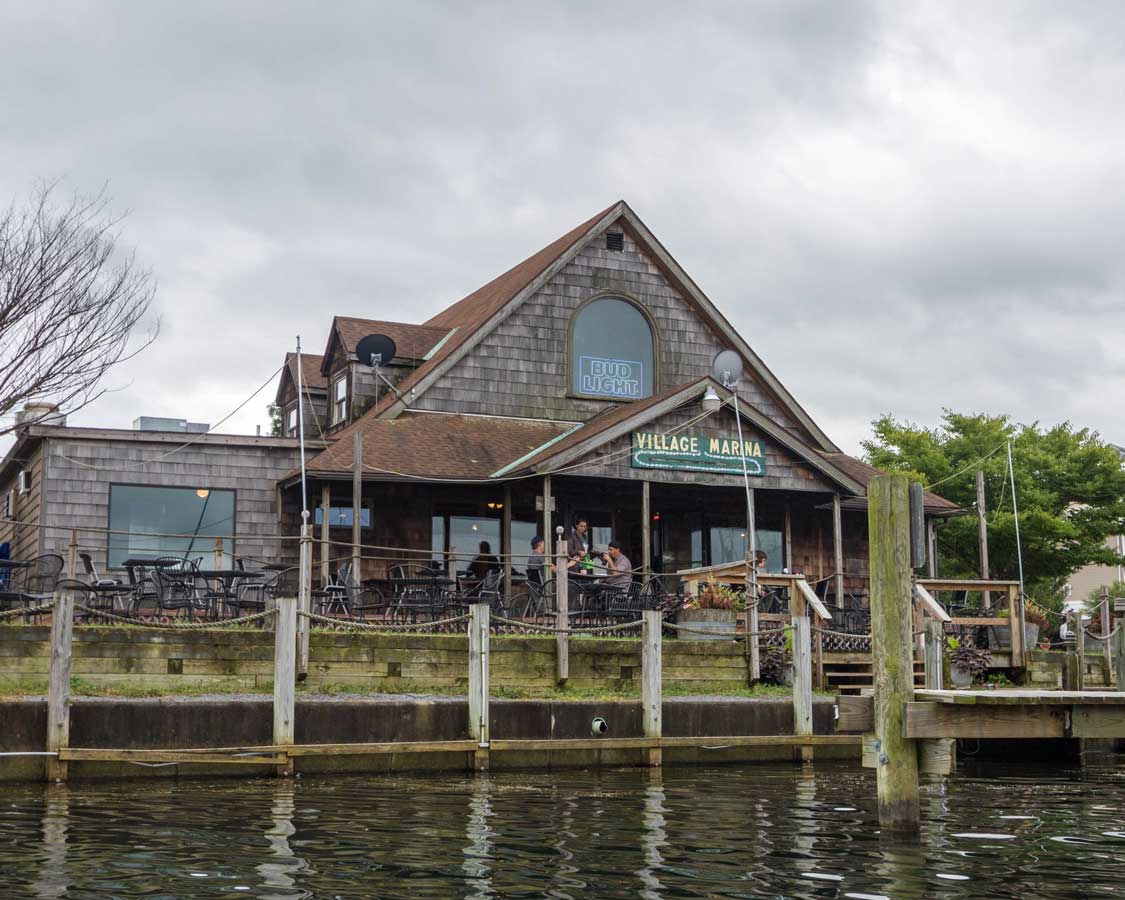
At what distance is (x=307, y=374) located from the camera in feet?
107

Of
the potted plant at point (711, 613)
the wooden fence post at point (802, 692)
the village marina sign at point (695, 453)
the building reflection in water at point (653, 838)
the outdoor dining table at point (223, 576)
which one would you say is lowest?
the building reflection in water at point (653, 838)

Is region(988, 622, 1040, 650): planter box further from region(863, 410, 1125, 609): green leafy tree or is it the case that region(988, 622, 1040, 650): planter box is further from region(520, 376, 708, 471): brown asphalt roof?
region(863, 410, 1125, 609): green leafy tree

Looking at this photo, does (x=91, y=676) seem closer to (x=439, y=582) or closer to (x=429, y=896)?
(x=439, y=582)

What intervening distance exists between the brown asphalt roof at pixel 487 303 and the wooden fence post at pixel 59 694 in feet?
42.2

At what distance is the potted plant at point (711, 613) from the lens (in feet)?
68.4

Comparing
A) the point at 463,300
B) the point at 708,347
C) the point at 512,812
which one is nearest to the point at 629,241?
the point at 708,347

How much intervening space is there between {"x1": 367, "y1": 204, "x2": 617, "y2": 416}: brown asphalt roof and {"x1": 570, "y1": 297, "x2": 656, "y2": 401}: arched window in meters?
1.38

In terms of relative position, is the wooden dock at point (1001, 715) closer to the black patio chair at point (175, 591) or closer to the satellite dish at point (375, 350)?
the black patio chair at point (175, 591)

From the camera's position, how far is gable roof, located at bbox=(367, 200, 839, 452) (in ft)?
92.5

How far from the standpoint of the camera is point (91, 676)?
1681cm

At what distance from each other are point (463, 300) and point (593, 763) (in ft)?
67.3

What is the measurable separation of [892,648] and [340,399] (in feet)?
68.5

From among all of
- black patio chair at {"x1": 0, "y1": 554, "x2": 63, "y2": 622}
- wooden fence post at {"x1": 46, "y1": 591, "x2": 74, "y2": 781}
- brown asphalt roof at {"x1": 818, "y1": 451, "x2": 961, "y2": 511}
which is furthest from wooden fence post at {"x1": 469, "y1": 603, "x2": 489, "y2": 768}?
brown asphalt roof at {"x1": 818, "y1": 451, "x2": 961, "y2": 511}

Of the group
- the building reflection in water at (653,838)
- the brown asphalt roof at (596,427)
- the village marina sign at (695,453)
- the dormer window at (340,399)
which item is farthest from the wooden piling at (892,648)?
the dormer window at (340,399)
